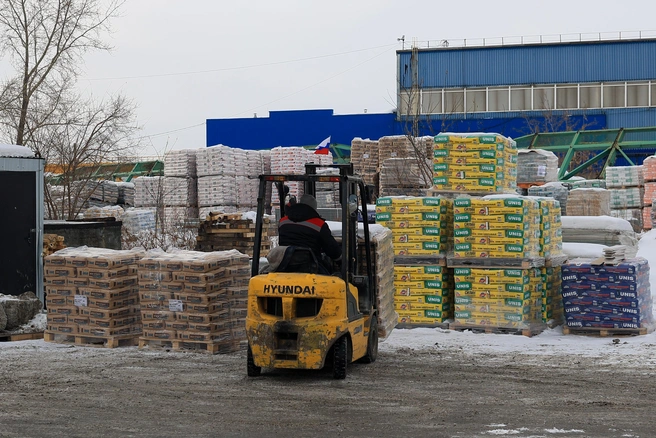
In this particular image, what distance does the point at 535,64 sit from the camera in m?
49.7

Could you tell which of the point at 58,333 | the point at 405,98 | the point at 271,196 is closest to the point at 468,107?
the point at 405,98

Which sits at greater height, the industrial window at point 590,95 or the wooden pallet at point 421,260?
the industrial window at point 590,95

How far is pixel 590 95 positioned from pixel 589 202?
26868mm

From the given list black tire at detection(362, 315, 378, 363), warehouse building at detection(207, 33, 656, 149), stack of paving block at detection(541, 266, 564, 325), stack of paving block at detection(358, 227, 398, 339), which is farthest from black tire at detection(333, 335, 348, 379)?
warehouse building at detection(207, 33, 656, 149)

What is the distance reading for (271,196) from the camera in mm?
29422

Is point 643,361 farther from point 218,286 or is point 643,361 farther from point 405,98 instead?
point 405,98

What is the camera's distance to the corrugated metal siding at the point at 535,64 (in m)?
48.8

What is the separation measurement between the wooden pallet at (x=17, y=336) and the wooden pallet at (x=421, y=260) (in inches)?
204

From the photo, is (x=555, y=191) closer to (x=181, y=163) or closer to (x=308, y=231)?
(x=181, y=163)

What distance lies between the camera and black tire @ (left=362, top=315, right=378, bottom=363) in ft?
35.1

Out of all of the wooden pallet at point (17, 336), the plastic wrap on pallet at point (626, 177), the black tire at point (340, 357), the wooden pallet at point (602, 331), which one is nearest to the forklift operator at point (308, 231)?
the black tire at point (340, 357)

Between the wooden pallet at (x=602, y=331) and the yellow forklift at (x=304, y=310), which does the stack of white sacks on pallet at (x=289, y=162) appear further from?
the yellow forklift at (x=304, y=310)

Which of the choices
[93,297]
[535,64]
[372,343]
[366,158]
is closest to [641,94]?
[535,64]

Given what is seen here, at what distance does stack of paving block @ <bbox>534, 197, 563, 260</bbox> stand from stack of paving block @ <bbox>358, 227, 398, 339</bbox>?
2.87 meters
